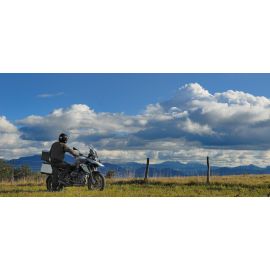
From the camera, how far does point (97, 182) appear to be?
14344 millimetres

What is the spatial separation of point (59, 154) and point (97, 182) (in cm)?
112

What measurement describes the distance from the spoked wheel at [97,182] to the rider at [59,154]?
0.65 m

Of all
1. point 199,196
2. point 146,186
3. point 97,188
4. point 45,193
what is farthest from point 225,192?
point 45,193

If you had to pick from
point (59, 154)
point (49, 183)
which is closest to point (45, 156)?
point (59, 154)

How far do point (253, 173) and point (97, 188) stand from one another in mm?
3763

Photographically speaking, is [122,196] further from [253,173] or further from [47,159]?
[253,173]

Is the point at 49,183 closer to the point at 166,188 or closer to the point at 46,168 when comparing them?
the point at 46,168

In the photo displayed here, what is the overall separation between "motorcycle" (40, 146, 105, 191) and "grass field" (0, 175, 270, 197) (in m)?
0.16

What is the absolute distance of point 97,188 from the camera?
14.3 meters

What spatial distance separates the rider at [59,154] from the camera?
14.2 metres

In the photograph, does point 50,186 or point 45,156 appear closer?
point 45,156

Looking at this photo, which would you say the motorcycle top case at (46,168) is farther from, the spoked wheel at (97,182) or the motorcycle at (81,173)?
the spoked wheel at (97,182)

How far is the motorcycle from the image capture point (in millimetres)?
14336
